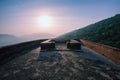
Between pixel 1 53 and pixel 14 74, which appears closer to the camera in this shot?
pixel 14 74

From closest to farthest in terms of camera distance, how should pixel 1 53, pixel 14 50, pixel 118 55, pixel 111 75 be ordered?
pixel 111 75 < pixel 118 55 < pixel 1 53 < pixel 14 50

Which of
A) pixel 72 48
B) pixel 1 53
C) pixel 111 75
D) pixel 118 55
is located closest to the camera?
pixel 111 75

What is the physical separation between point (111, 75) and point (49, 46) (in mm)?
7660

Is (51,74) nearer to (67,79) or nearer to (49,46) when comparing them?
(67,79)

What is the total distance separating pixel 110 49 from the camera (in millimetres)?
7828

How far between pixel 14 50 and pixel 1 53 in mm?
2250

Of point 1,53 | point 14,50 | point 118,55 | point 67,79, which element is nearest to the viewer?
point 67,79

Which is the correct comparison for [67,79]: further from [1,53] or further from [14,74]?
[1,53]

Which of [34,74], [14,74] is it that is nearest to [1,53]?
[14,74]

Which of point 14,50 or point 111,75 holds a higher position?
point 14,50

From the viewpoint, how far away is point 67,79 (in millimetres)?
4434

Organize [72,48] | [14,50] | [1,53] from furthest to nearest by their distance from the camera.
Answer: [72,48] → [14,50] → [1,53]

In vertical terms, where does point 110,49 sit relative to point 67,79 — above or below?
above

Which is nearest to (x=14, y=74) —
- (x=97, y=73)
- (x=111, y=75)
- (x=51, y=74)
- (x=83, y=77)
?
(x=51, y=74)
